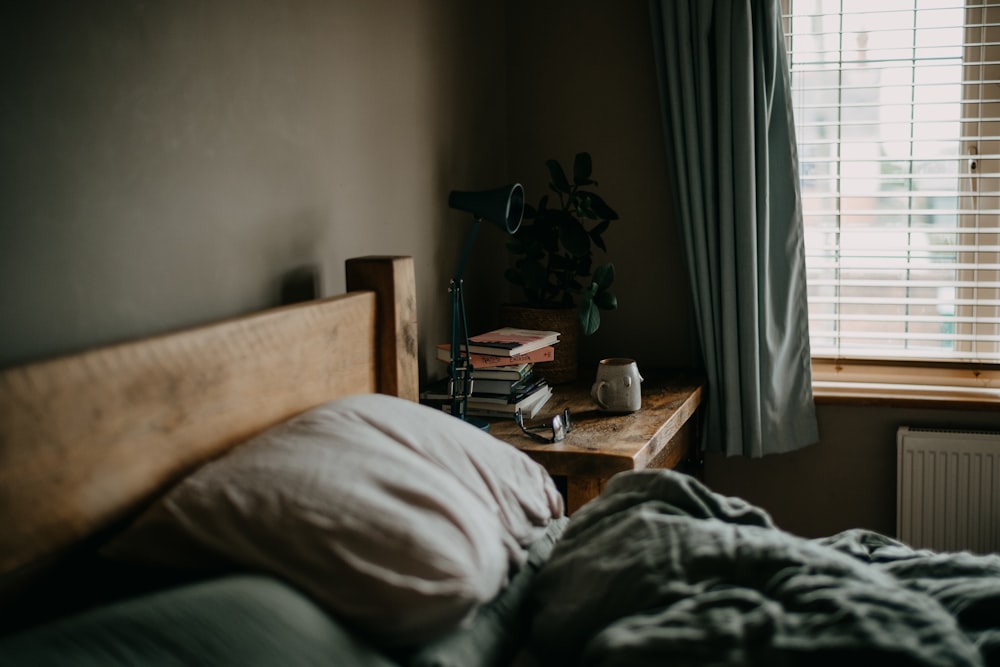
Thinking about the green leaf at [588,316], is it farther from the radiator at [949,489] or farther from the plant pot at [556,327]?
the radiator at [949,489]

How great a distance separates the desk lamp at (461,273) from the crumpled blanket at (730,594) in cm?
77

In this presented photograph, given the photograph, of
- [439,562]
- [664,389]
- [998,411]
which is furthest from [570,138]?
[439,562]

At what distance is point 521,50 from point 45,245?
1940 mm

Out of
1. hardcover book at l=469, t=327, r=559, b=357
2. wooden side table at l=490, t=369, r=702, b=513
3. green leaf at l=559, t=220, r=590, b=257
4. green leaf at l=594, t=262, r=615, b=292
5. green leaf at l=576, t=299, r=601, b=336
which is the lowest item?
wooden side table at l=490, t=369, r=702, b=513

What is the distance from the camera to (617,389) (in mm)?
2115

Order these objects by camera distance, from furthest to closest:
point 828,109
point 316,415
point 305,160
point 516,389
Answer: point 828,109
point 516,389
point 305,160
point 316,415

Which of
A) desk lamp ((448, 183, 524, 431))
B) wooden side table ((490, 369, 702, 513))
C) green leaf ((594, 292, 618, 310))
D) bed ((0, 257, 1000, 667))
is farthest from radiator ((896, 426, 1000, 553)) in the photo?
bed ((0, 257, 1000, 667))

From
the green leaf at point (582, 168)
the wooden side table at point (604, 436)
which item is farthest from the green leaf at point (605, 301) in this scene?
the green leaf at point (582, 168)

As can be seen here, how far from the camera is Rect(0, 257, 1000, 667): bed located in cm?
86

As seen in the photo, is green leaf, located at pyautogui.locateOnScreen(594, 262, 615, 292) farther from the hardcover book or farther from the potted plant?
the hardcover book

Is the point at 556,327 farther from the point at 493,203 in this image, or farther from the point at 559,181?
the point at 493,203

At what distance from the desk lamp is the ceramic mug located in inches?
11.2

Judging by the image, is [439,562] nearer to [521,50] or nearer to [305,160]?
[305,160]

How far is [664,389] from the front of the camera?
241 centimetres
